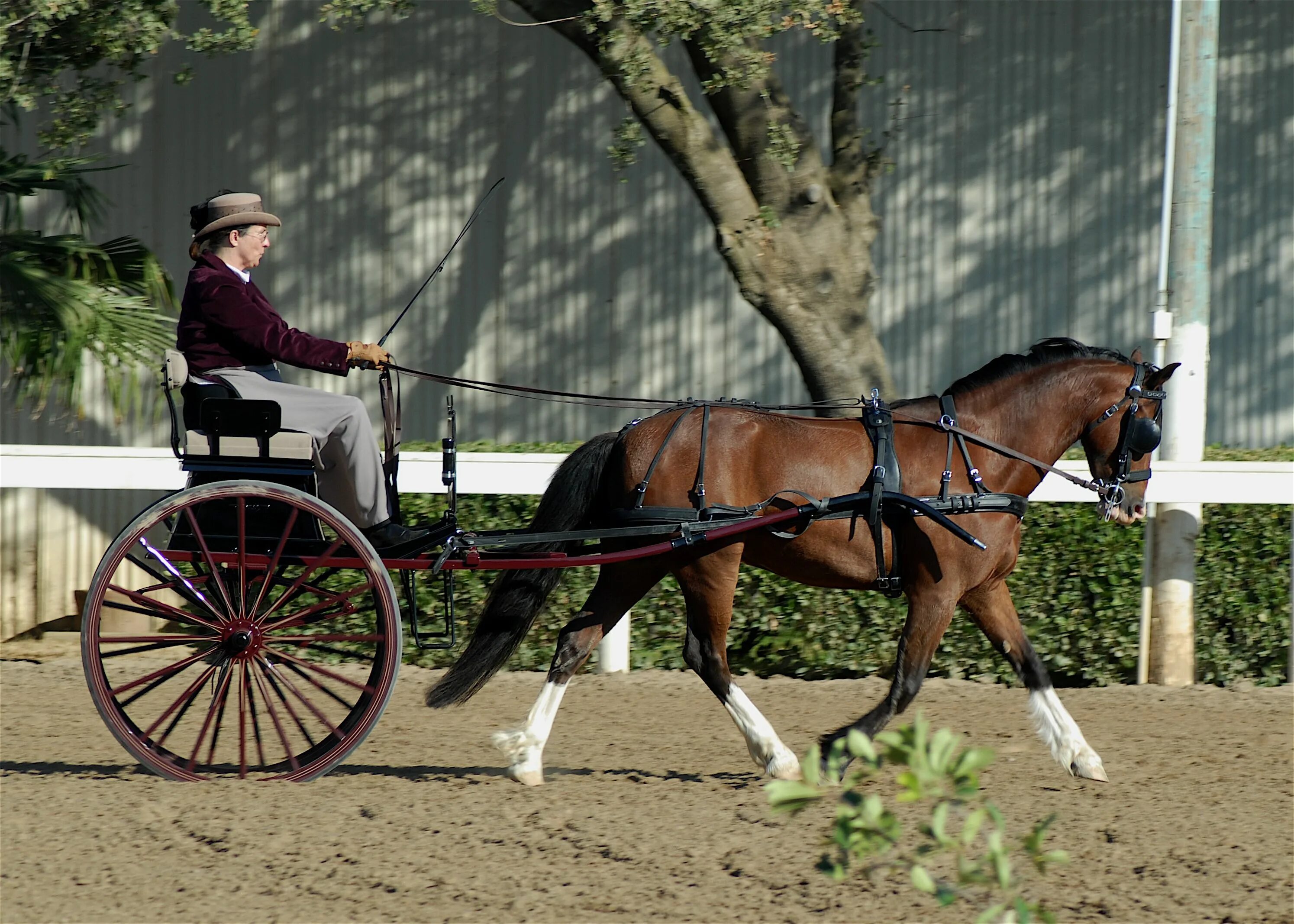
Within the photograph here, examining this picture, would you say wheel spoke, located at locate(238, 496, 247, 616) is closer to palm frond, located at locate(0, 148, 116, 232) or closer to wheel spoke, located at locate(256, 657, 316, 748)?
wheel spoke, located at locate(256, 657, 316, 748)

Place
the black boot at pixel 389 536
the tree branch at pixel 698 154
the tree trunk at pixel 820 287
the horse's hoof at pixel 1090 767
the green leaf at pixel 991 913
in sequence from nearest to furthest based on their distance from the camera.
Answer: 1. the green leaf at pixel 991 913
2. the black boot at pixel 389 536
3. the horse's hoof at pixel 1090 767
4. the tree branch at pixel 698 154
5. the tree trunk at pixel 820 287

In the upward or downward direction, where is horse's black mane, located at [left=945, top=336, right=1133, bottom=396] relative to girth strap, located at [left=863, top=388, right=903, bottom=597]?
upward

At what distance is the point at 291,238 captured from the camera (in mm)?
9242

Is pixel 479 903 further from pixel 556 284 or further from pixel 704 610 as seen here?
pixel 556 284

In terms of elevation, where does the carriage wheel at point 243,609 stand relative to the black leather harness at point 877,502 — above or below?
below

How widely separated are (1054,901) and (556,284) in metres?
6.23

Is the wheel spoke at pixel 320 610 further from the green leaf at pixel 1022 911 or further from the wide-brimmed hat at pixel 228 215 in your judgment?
the green leaf at pixel 1022 911

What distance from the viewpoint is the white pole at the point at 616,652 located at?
7.16m

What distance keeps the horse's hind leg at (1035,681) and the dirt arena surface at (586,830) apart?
0.11 m

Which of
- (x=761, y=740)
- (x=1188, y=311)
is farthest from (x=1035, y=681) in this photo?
(x=1188, y=311)

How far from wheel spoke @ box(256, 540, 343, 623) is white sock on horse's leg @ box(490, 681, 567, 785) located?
993mm

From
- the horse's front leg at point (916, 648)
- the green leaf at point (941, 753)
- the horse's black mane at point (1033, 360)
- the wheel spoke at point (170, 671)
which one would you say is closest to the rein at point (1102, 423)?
the horse's black mane at point (1033, 360)

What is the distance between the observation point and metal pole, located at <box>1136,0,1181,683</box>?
689 centimetres

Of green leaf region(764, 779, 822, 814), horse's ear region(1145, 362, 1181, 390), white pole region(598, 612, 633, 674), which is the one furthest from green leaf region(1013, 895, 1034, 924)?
white pole region(598, 612, 633, 674)
